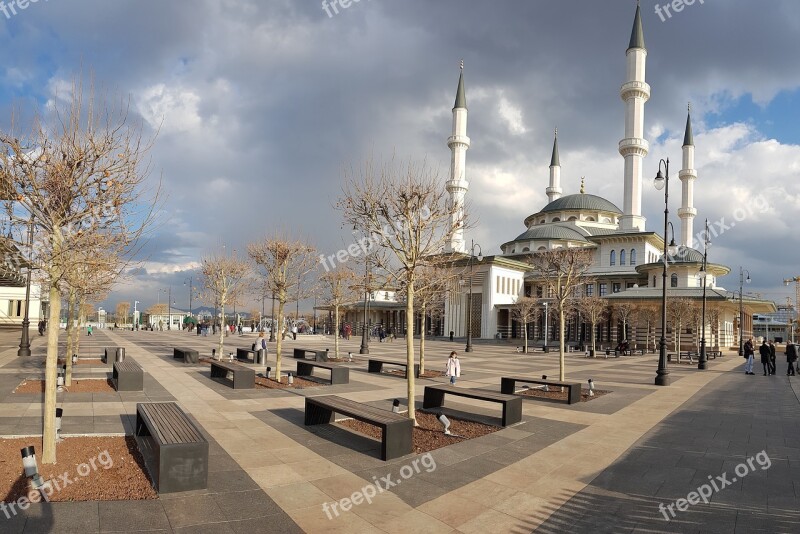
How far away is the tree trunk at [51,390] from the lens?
690 cm

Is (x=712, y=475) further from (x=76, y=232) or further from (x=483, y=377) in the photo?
(x=483, y=377)

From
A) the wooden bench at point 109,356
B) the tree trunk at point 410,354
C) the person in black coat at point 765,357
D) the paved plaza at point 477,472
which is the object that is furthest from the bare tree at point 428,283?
the person in black coat at point 765,357

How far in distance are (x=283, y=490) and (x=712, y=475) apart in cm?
636

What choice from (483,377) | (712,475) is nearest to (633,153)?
(483,377)

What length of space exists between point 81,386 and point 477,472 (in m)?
12.1

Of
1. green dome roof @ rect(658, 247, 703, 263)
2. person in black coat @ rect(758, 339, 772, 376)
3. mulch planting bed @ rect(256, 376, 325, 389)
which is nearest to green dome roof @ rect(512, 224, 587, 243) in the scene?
green dome roof @ rect(658, 247, 703, 263)

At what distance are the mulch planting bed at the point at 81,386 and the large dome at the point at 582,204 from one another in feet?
259

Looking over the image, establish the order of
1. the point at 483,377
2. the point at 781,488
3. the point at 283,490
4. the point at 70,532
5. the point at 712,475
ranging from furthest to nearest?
1. the point at 483,377
2. the point at 712,475
3. the point at 781,488
4. the point at 283,490
5. the point at 70,532

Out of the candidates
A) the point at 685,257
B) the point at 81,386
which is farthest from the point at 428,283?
the point at 685,257

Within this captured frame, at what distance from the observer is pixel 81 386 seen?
1423 centimetres

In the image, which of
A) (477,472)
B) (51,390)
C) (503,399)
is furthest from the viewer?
(503,399)

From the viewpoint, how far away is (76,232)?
7129 millimetres

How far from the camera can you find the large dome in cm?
8362

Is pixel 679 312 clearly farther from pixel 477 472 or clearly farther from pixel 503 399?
pixel 477 472
